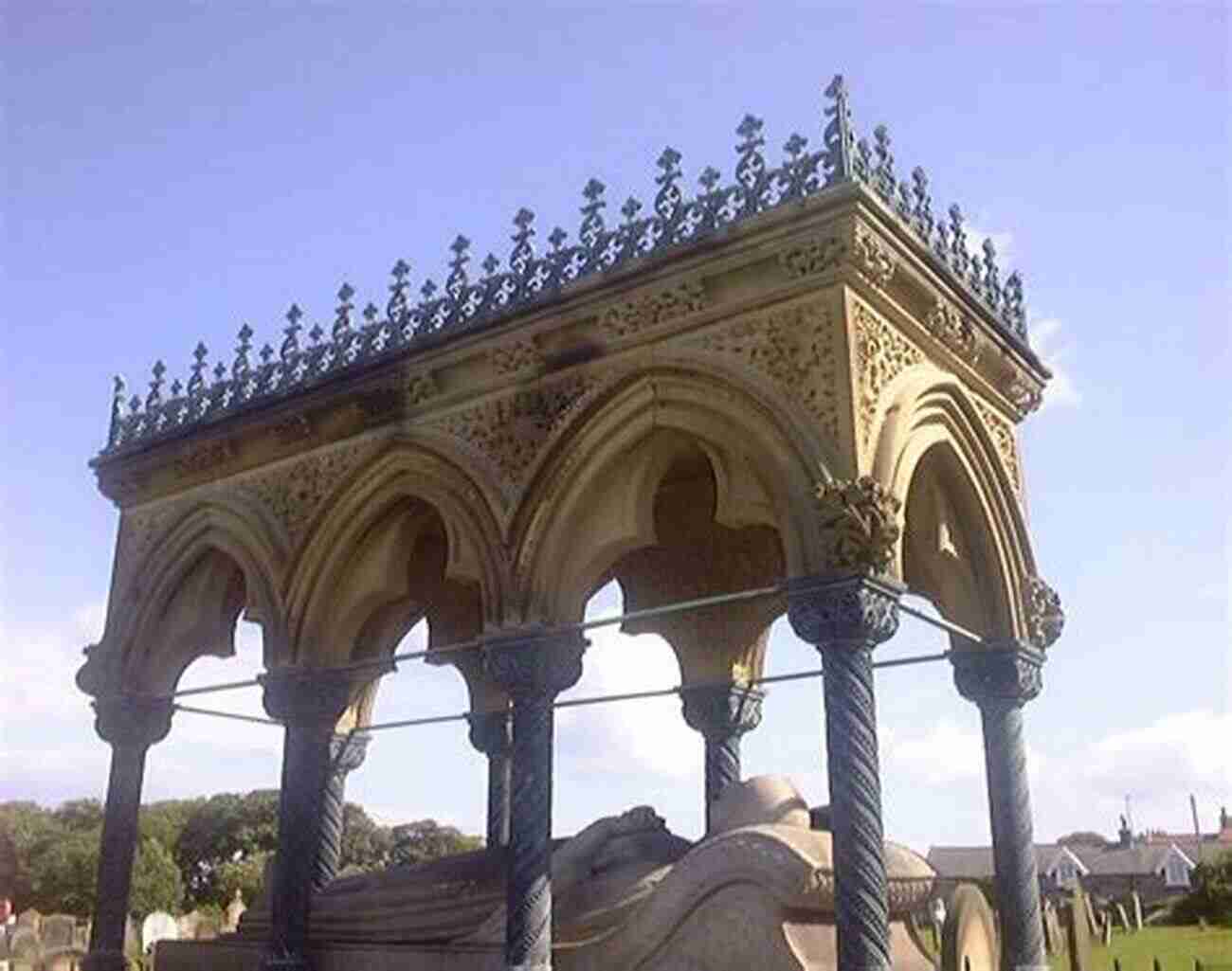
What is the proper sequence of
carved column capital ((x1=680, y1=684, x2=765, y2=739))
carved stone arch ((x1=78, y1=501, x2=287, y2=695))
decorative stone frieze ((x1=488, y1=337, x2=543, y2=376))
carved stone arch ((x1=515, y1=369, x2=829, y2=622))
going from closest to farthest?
carved stone arch ((x1=515, y1=369, x2=829, y2=622))
decorative stone frieze ((x1=488, y1=337, x2=543, y2=376))
carved column capital ((x1=680, y1=684, x2=765, y2=739))
carved stone arch ((x1=78, y1=501, x2=287, y2=695))

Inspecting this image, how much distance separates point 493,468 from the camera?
28.1 feet

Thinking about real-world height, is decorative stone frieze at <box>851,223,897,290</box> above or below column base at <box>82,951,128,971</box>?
above

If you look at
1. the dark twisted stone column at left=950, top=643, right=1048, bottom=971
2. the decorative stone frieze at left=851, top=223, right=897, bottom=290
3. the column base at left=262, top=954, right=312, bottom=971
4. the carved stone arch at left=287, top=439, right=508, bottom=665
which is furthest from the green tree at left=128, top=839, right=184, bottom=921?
the decorative stone frieze at left=851, top=223, right=897, bottom=290

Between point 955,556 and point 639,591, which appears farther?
point 639,591

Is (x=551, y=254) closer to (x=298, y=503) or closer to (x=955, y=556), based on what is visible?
(x=298, y=503)

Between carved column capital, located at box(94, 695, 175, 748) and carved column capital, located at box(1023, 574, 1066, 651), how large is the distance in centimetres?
749

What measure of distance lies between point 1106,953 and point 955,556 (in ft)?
45.5

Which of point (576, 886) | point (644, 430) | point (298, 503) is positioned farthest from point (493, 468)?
point (576, 886)

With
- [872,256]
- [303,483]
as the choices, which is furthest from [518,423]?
[872,256]

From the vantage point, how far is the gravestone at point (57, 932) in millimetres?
21062

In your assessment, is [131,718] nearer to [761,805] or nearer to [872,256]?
[761,805]

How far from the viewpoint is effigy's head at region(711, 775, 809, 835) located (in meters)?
7.75

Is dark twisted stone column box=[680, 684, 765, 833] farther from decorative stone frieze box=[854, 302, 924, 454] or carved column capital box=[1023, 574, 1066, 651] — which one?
decorative stone frieze box=[854, 302, 924, 454]

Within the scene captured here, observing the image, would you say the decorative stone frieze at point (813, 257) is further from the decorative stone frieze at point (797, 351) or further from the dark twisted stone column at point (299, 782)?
the dark twisted stone column at point (299, 782)
